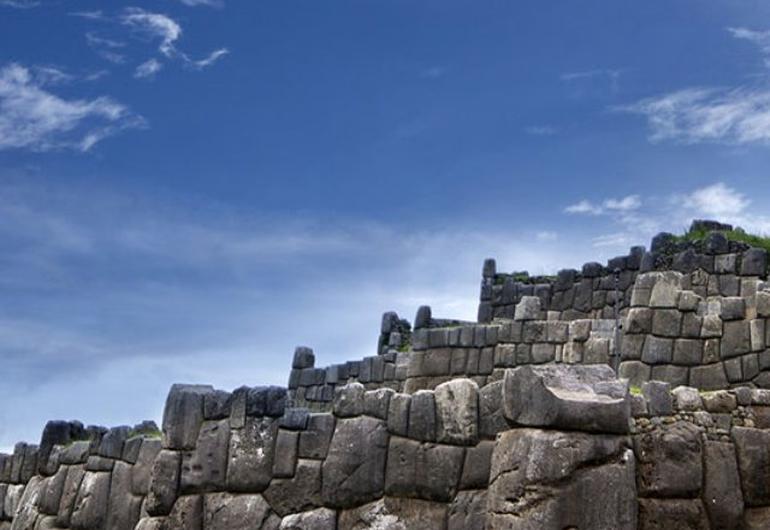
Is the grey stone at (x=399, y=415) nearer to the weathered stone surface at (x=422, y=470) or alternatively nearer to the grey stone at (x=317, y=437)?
the weathered stone surface at (x=422, y=470)

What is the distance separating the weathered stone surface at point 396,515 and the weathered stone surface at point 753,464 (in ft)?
9.32

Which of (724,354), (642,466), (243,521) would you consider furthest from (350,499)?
(724,354)

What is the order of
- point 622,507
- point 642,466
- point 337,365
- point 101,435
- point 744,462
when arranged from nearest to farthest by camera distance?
point 622,507
point 642,466
point 744,462
point 101,435
point 337,365

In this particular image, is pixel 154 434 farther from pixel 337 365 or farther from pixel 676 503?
pixel 337 365

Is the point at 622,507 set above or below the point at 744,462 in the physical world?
below

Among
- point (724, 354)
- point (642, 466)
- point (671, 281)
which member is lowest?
point (642, 466)

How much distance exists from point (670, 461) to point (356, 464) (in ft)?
9.44

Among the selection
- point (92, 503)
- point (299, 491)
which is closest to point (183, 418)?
point (299, 491)

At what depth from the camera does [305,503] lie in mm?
10398

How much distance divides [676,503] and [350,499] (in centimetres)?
298

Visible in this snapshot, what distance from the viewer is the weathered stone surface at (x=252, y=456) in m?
10.6

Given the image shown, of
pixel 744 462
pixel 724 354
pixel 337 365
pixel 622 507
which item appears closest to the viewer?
pixel 622 507

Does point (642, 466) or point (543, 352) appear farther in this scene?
point (543, 352)

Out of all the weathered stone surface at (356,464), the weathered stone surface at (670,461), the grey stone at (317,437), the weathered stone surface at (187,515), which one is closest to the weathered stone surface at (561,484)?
the weathered stone surface at (670,461)
